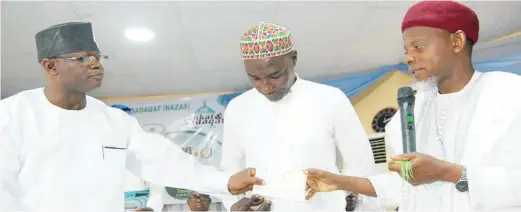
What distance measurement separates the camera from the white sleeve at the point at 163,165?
272 cm

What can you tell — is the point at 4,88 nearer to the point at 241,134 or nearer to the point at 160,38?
the point at 160,38

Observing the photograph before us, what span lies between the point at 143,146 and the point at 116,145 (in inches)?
5.9

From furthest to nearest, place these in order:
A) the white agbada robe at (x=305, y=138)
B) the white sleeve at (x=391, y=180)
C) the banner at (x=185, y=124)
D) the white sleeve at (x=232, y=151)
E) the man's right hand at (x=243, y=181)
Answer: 1. the banner at (x=185, y=124)
2. the white sleeve at (x=232, y=151)
3. the white agbada robe at (x=305, y=138)
4. the man's right hand at (x=243, y=181)
5. the white sleeve at (x=391, y=180)

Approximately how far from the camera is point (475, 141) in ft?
6.07

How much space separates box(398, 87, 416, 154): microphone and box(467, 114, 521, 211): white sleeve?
0.23 metres

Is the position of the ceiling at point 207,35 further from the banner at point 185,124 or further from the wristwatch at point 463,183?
the wristwatch at point 463,183

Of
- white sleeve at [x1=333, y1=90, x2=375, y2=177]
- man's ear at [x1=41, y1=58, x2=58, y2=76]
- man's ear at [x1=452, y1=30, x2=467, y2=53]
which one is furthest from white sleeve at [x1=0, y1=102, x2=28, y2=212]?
man's ear at [x1=452, y1=30, x2=467, y2=53]

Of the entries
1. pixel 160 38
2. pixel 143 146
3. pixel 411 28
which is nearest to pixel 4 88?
pixel 160 38

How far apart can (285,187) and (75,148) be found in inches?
39.3

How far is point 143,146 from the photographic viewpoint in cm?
272

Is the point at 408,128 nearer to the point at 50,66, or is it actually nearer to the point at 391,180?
the point at 391,180

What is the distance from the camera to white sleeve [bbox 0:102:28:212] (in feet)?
7.22

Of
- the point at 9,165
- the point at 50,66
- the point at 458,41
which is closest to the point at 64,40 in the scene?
the point at 50,66

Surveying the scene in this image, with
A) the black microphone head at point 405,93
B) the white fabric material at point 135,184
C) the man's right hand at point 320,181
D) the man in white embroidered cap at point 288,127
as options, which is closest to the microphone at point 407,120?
the black microphone head at point 405,93
